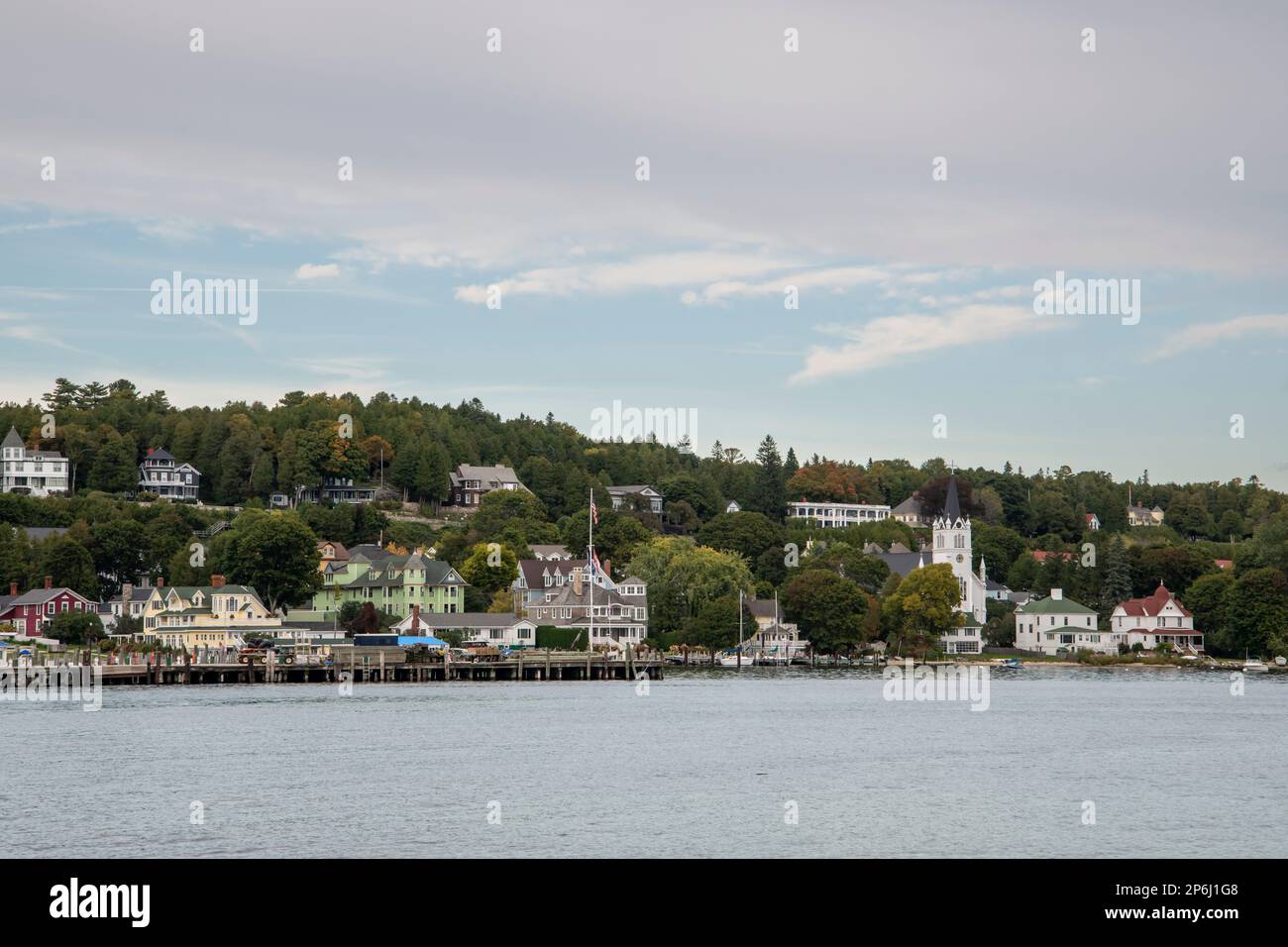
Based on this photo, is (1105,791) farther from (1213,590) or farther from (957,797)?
(1213,590)

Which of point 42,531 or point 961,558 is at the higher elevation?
point 42,531

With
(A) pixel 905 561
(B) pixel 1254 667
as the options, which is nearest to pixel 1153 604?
(B) pixel 1254 667

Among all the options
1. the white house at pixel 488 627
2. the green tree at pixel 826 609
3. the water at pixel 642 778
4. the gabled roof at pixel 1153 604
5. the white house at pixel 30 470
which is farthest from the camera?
the white house at pixel 30 470

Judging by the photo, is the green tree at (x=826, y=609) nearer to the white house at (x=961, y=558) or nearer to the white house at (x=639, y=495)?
the white house at (x=961, y=558)

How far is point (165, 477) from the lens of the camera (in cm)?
17212

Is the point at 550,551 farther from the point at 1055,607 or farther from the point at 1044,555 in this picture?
the point at 1044,555

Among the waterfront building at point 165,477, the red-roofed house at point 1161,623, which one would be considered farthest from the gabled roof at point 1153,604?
the waterfront building at point 165,477

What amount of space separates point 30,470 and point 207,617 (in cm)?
6531

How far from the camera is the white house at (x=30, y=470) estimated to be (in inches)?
6486

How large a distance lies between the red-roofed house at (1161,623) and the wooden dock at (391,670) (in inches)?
1841

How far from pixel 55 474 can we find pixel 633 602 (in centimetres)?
8037

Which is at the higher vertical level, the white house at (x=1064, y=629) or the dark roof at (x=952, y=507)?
the dark roof at (x=952, y=507)
